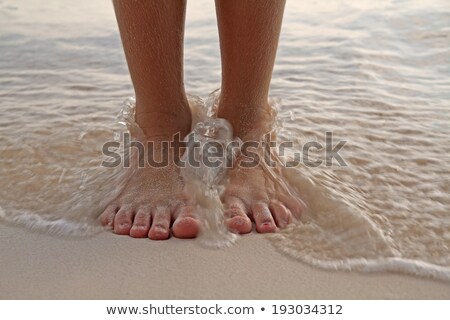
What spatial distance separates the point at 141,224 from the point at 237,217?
22 cm

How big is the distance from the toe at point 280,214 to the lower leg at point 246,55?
0.85 feet

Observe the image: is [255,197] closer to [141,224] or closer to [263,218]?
[263,218]

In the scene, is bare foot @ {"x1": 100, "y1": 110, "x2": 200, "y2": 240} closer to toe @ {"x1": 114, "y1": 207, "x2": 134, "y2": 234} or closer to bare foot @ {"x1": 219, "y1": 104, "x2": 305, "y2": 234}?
toe @ {"x1": 114, "y1": 207, "x2": 134, "y2": 234}

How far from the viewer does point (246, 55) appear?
1695 millimetres

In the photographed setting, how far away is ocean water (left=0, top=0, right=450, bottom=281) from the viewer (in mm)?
1492

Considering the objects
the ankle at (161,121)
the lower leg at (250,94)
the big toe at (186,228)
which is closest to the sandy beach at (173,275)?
the big toe at (186,228)

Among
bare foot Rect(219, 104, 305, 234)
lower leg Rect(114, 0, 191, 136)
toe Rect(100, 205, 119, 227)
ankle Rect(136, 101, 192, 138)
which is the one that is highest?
lower leg Rect(114, 0, 191, 136)

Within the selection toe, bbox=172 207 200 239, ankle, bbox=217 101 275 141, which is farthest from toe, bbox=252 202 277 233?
ankle, bbox=217 101 275 141

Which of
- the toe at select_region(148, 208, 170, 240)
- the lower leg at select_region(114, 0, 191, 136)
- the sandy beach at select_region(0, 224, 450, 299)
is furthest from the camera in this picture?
the lower leg at select_region(114, 0, 191, 136)

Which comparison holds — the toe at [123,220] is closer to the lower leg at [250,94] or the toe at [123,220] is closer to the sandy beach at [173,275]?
the sandy beach at [173,275]

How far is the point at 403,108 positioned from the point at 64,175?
1.13m

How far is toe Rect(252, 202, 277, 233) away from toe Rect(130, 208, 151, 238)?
0.81 ft

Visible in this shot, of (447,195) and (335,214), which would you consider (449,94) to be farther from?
(335,214)

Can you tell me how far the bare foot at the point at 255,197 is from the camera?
1.52m
